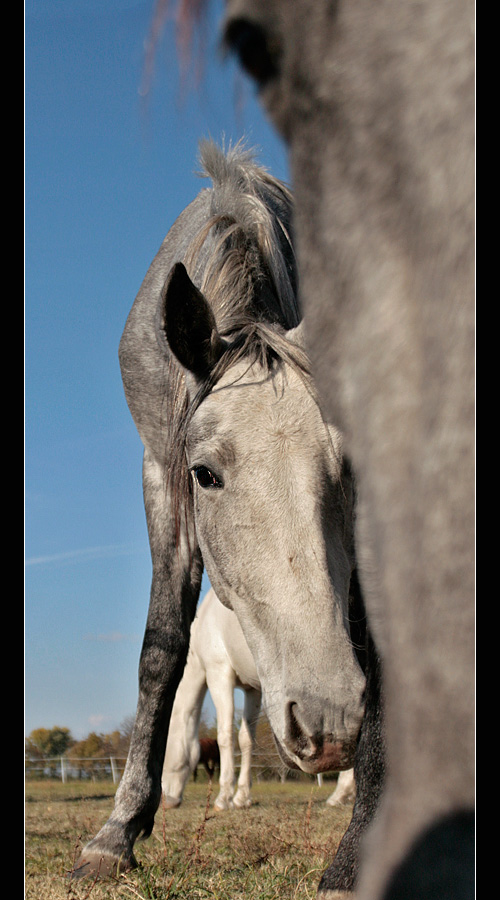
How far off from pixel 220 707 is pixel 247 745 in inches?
17.0

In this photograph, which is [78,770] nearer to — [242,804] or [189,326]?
[242,804]

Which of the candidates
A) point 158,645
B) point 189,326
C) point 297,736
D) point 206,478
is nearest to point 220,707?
point 158,645

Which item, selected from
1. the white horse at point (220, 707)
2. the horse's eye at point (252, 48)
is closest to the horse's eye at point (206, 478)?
the horse's eye at point (252, 48)

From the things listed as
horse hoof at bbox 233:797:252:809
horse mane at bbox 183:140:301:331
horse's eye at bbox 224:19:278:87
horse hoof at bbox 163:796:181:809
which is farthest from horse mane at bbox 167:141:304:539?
horse hoof at bbox 233:797:252:809

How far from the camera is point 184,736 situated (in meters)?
6.06

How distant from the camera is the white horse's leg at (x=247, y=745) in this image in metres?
5.90

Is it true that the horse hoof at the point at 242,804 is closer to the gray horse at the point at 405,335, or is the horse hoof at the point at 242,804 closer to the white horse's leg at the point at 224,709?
the white horse's leg at the point at 224,709

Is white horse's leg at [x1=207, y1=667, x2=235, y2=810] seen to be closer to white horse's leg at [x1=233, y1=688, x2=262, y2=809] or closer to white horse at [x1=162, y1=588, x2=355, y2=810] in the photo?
white horse at [x1=162, y1=588, x2=355, y2=810]

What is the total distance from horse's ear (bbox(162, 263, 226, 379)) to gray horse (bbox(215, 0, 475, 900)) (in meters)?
1.66

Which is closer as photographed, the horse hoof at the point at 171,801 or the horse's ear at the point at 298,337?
the horse's ear at the point at 298,337

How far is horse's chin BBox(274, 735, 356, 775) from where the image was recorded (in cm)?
154

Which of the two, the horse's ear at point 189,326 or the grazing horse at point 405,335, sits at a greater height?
the horse's ear at point 189,326

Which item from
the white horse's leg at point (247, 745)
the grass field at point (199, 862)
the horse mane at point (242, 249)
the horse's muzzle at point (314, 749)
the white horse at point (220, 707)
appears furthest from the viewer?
the white horse's leg at point (247, 745)

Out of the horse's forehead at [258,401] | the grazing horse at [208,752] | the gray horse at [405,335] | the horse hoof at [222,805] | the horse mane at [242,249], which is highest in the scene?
the horse mane at [242,249]
